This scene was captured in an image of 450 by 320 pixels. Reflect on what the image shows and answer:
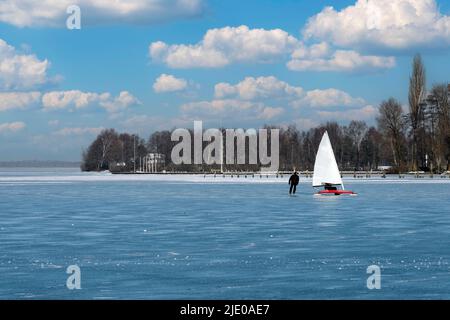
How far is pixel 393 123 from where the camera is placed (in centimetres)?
10450

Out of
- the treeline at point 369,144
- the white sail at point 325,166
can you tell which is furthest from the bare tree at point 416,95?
the white sail at point 325,166

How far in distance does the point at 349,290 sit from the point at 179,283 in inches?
123

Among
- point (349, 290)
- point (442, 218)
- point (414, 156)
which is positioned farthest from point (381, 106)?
point (349, 290)

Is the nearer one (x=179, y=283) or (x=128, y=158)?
(x=179, y=283)

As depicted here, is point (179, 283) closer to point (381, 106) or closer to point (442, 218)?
point (442, 218)

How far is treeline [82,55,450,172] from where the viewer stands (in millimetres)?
101438

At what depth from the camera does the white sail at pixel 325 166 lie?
150ft

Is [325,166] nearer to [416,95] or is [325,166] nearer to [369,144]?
[416,95]

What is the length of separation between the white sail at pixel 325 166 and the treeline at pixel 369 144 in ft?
54.3

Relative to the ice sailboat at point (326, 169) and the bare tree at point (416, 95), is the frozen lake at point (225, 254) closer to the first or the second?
the ice sailboat at point (326, 169)

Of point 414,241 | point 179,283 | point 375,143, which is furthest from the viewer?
point 375,143

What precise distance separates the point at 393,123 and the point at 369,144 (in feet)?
164
